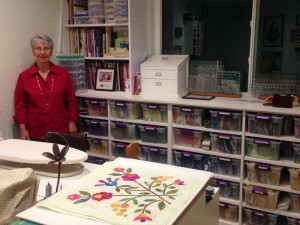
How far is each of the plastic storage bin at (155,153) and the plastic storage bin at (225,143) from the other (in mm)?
458

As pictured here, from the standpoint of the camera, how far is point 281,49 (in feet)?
9.94

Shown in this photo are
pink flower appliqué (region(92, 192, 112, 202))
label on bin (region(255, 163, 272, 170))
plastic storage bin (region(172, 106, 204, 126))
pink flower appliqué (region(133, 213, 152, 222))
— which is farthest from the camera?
plastic storage bin (region(172, 106, 204, 126))

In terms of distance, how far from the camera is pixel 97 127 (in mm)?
3385

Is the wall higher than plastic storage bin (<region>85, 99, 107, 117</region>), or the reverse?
the wall

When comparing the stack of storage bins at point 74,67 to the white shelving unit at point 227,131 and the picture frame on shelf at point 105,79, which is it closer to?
the picture frame on shelf at point 105,79

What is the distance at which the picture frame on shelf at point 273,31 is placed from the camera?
299 centimetres

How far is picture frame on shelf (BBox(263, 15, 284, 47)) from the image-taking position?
9.82 ft

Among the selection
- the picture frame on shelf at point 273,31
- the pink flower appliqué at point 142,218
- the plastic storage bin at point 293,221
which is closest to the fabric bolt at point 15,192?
the pink flower appliqué at point 142,218

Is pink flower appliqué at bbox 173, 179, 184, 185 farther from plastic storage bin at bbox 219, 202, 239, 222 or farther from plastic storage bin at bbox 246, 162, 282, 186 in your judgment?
plastic storage bin at bbox 219, 202, 239, 222

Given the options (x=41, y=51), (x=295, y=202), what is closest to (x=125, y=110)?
(x=41, y=51)

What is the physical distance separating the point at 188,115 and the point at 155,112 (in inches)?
12.6

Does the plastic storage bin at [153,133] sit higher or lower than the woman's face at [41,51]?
lower

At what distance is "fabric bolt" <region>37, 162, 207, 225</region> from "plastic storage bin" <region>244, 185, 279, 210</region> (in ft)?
4.65

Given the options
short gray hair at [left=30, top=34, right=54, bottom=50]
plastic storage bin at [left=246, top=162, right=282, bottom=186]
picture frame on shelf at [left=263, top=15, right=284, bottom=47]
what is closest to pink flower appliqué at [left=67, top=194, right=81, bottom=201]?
plastic storage bin at [left=246, top=162, right=282, bottom=186]
